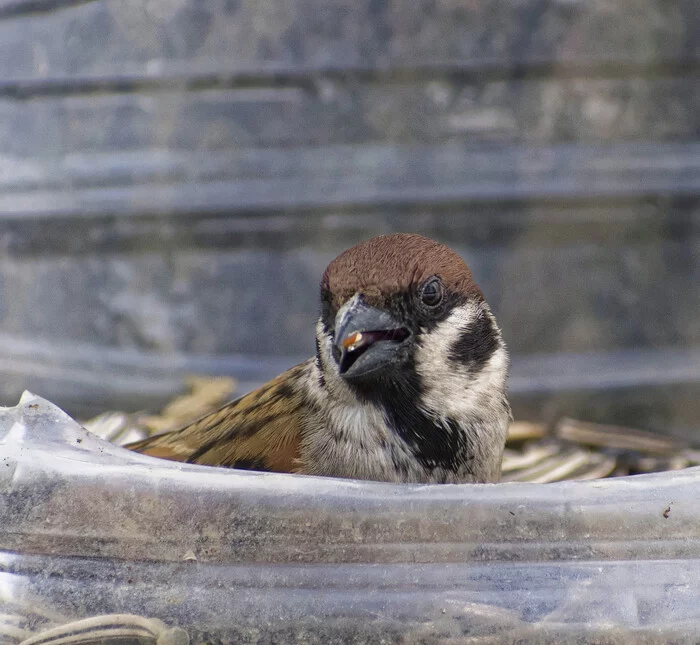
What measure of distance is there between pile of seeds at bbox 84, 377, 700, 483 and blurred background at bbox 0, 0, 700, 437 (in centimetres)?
9

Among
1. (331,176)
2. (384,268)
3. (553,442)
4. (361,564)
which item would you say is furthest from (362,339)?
(553,442)

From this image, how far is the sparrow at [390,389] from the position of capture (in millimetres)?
1355

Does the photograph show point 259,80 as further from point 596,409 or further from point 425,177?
point 596,409

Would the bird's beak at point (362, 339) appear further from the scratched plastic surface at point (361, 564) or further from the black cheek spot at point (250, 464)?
the scratched plastic surface at point (361, 564)

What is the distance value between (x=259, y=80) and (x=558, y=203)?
34.5 inches

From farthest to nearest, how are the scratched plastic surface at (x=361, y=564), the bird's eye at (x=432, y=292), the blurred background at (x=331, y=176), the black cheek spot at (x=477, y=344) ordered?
the blurred background at (x=331, y=176) < the black cheek spot at (x=477, y=344) < the bird's eye at (x=432, y=292) < the scratched plastic surface at (x=361, y=564)

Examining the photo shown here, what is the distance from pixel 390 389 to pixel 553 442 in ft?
4.07

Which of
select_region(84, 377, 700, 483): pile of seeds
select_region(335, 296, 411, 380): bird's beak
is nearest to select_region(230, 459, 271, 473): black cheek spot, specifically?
select_region(335, 296, 411, 380): bird's beak

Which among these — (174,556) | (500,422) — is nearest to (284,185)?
(500,422)

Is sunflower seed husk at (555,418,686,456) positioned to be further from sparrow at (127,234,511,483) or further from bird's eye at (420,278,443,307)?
bird's eye at (420,278,443,307)

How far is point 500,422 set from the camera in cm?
158

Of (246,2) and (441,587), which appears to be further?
(246,2)

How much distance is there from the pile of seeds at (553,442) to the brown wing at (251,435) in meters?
0.58

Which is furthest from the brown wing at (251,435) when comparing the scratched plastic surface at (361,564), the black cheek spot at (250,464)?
the scratched plastic surface at (361,564)
